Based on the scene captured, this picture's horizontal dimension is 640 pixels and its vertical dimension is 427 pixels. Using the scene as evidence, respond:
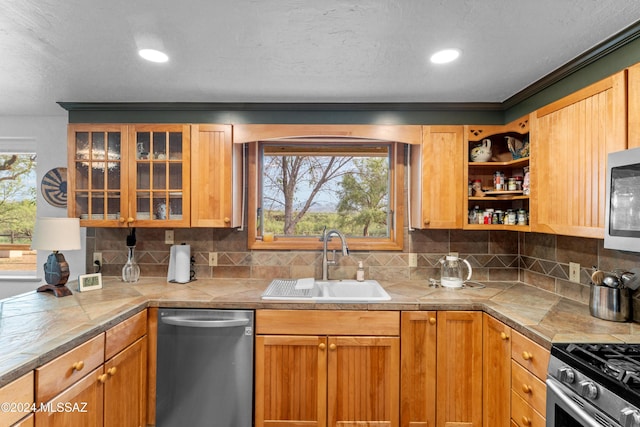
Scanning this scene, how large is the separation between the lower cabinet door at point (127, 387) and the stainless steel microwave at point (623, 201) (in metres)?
2.45

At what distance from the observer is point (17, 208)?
120 inches

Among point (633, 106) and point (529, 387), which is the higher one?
point (633, 106)

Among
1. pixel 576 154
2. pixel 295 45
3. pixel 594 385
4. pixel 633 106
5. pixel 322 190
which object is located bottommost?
pixel 594 385

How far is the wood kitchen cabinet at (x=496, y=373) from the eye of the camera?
5.79 ft

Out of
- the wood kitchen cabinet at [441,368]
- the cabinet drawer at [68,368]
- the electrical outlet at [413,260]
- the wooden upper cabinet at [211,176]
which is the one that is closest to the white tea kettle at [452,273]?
the electrical outlet at [413,260]

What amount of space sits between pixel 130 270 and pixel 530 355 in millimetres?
2627

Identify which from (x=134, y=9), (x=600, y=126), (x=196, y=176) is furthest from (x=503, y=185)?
(x=134, y=9)

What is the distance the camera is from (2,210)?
9.99ft

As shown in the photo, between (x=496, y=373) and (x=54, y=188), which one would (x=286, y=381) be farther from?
(x=54, y=188)

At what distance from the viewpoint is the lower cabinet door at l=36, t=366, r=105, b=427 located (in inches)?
50.5

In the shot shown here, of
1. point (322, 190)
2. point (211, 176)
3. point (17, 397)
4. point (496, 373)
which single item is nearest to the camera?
point (17, 397)

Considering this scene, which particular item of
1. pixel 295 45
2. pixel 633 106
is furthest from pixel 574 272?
pixel 295 45

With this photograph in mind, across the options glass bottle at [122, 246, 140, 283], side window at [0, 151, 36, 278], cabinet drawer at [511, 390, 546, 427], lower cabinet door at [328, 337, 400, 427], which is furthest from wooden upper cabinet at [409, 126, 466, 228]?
side window at [0, 151, 36, 278]

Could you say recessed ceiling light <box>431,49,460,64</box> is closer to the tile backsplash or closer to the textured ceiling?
the textured ceiling
